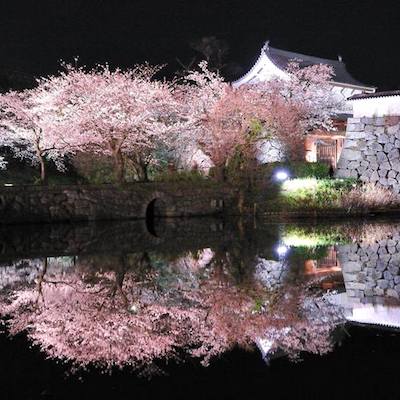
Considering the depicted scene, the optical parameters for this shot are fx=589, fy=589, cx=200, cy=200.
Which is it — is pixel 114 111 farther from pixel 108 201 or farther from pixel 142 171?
pixel 142 171

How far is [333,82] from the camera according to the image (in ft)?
116

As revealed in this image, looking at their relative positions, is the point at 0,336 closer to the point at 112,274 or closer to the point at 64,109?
the point at 112,274

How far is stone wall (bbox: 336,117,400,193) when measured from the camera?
2703 cm

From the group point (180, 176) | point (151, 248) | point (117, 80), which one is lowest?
point (151, 248)

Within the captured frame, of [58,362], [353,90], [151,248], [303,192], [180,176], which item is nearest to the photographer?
[58,362]

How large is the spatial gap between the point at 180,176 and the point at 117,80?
5.12 metres

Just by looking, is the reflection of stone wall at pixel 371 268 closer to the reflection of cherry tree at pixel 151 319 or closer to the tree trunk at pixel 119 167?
the reflection of cherry tree at pixel 151 319

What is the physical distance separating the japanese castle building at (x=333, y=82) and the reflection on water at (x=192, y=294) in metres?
15.9

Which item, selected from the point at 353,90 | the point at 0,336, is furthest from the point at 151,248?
the point at 353,90

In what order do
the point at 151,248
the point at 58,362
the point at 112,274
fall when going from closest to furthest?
1. the point at 58,362
2. the point at 112,274
3. the point at 151,248

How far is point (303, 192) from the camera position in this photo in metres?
24.4

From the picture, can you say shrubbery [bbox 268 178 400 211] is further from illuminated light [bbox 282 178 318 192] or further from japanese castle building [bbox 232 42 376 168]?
japanese castle building [bbox 232 42 376 168]

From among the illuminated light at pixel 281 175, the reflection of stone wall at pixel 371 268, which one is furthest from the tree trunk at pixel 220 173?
the reflection of stone wall at pixel 371 268

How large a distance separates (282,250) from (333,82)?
79.7 ft
